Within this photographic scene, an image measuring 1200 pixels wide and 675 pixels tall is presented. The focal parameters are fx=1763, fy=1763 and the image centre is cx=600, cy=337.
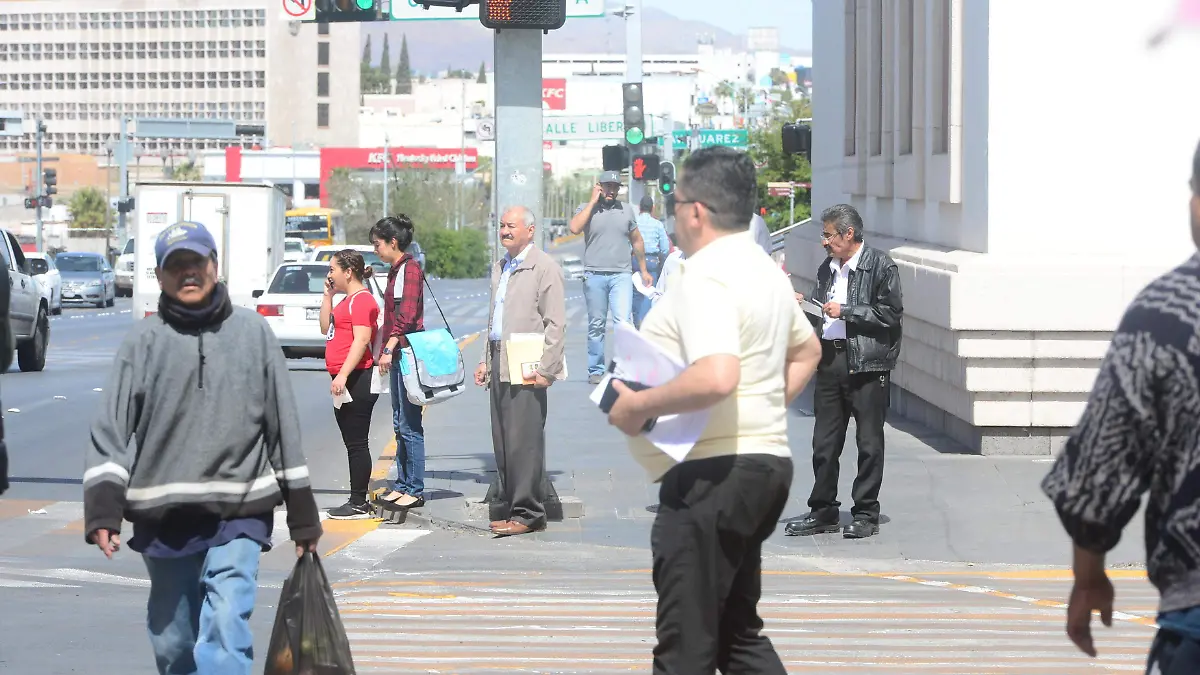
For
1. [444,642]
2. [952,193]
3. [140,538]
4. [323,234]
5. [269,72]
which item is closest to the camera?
[140,538]

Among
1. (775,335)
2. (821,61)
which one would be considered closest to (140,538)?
(775,335)

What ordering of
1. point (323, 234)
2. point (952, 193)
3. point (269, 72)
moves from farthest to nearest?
1. point (269, 72)
2. point (323, 234)
3. point (952, 193)

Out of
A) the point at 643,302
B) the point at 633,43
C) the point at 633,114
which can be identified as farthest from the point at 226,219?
the point at 643,302

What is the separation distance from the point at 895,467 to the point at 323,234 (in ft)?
235

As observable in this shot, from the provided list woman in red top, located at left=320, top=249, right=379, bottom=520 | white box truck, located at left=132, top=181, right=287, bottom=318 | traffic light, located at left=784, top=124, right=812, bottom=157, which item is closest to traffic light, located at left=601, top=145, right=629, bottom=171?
traffic light, located at left=784, top=124, right=812, bottom=157

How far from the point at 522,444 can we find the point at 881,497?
251 cm

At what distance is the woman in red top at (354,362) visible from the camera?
37.1ft

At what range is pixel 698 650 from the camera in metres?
4.82

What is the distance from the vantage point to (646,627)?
771cm

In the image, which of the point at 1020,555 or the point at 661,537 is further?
the point at 1020,555

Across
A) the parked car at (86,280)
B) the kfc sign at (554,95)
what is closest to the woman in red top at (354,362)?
the parked car at (86,280)

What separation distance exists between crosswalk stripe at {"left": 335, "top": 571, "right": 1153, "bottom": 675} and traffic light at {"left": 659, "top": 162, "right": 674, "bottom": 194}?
23.6 m

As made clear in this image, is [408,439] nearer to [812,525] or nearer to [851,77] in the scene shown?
[812,525]

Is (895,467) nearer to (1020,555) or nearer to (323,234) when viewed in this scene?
(1020,555)
